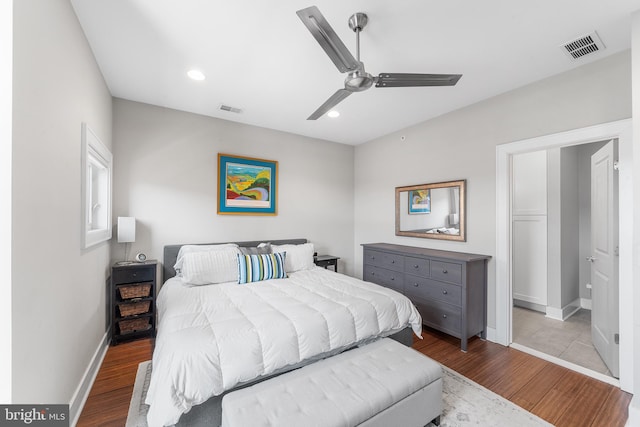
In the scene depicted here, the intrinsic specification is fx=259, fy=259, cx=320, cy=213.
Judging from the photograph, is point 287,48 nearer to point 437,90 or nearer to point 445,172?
point 437,90

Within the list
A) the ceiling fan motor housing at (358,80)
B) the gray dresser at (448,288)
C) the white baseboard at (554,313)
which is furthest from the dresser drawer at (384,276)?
the ceiling fan motor housing at (358,80)

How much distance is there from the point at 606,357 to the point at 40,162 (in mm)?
4515

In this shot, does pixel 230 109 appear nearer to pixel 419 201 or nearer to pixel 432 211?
pixel 419 201

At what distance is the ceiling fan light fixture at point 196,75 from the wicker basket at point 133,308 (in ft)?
8.16

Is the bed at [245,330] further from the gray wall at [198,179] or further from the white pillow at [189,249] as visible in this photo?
the gray wall at [198,179]

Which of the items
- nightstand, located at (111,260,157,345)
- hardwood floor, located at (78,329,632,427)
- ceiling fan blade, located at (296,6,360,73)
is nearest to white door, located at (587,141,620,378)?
hardwood floor, located at (78,329,632,427)

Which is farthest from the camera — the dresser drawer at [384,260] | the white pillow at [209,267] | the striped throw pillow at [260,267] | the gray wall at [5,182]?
the dresser drawer at [384,260]

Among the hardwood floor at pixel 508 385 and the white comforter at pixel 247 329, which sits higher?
the white comforter at pixel 247 329

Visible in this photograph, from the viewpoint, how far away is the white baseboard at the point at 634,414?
1691mm

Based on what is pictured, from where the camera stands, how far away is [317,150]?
4.67m

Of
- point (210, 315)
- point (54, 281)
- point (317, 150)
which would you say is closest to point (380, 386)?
point (210, 315)

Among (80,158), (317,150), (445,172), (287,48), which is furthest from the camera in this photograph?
(317,150)

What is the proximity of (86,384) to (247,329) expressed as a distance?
1.49 meters

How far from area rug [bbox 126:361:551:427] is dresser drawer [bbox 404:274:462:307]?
0.84 m
